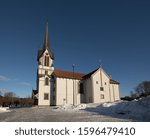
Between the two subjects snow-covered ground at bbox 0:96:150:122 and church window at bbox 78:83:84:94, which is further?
church window at bbox 78:83:84:94

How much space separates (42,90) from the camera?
38.4 meters

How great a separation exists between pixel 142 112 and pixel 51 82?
2949 cm

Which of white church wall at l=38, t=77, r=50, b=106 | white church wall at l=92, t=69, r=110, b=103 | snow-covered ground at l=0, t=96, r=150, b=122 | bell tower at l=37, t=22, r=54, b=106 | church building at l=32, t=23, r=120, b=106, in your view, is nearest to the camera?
snow-covered ground at l=0, t=96, r=150, b=122

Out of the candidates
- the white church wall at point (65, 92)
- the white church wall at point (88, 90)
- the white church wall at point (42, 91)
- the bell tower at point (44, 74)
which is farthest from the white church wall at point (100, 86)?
the white church wall at point (42, 91)

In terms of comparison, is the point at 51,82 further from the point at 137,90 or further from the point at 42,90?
the point at 137,90

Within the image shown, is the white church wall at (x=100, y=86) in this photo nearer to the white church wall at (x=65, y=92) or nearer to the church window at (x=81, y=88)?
the church window at (x=81, y=88)

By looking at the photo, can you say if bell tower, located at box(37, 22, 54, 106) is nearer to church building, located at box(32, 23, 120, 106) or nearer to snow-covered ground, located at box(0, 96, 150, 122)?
church building, located at box(32, 23, 120, 106)

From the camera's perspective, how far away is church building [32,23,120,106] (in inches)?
1516

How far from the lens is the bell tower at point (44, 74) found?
125ft

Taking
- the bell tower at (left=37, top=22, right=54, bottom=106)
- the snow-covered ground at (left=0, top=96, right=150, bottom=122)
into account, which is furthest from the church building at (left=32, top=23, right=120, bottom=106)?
the snow-covered ground at (left=0, top=96, right=150, bottom=122)

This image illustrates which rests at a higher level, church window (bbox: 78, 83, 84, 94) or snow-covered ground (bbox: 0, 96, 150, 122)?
church window (bbox: 78, 83, 84, 94)

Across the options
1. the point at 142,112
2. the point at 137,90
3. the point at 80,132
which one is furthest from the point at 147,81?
the point at 80,132

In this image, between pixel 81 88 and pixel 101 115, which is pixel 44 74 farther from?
pixel 101 115

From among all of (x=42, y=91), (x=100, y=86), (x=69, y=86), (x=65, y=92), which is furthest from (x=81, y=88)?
(x=42, y=91)
